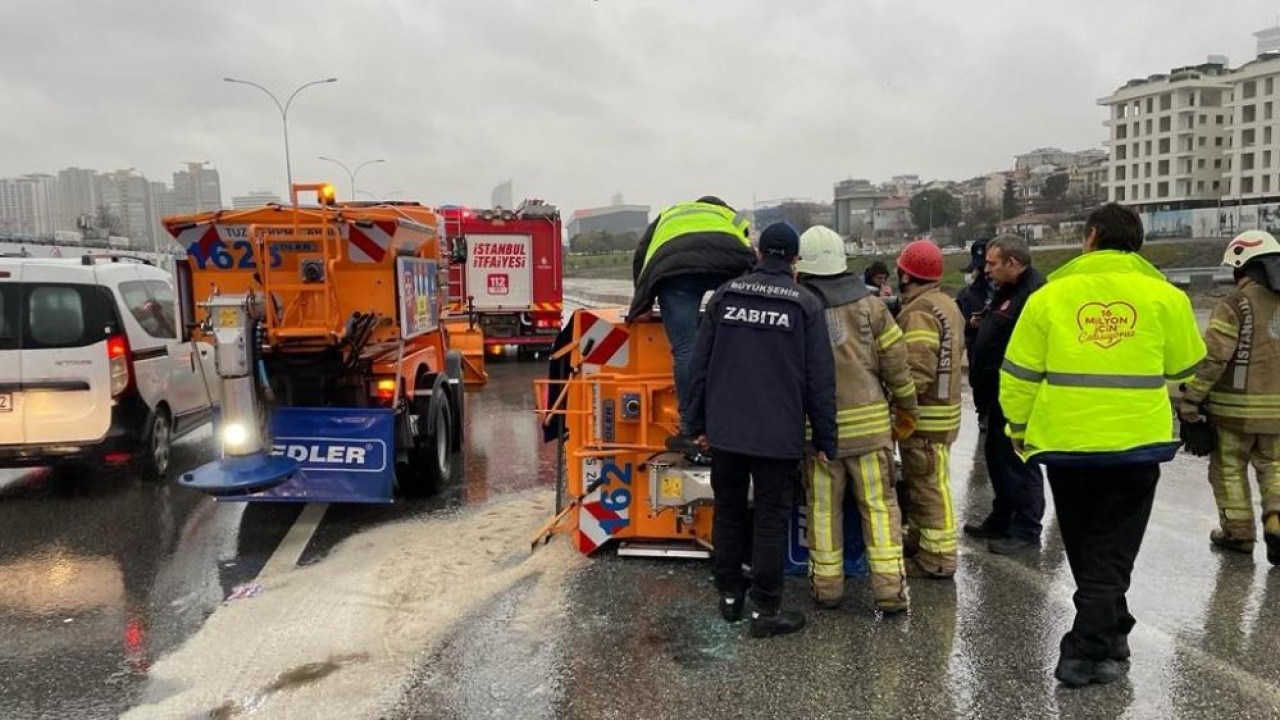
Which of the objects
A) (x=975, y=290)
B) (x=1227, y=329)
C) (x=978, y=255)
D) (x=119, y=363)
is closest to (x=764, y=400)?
(x=1227, y=329)

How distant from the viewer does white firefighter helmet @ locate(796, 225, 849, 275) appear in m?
4.22

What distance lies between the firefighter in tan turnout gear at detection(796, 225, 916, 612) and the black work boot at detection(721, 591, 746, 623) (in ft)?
1.36

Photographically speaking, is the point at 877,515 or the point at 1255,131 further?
the point at 1255,131

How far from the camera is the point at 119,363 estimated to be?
22.1 feet

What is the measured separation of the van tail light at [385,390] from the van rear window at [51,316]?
2.42 meters

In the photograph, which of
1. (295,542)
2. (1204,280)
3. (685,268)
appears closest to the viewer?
(685,268)

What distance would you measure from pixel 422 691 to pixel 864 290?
2691 mm

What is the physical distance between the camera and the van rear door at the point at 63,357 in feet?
21.2

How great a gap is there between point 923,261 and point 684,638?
7.78ft

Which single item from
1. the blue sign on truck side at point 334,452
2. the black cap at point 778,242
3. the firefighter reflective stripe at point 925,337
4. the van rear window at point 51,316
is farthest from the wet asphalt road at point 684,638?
the black cap at point 778,242

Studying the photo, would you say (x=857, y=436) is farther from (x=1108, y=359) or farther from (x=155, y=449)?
(x=155, y=449)

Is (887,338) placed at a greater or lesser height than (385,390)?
greater

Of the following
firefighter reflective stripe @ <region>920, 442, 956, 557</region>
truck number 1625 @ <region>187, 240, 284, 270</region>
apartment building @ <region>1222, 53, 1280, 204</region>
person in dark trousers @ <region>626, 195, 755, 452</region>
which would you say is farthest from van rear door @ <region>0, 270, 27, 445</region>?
apartment building @ <region>1222, 53, 1280, 204</region>

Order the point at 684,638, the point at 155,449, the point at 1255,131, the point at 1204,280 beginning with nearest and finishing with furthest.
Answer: the point at 684,638 → the point at 155,449 → the point at 1204,280 → the point at 1255,131
